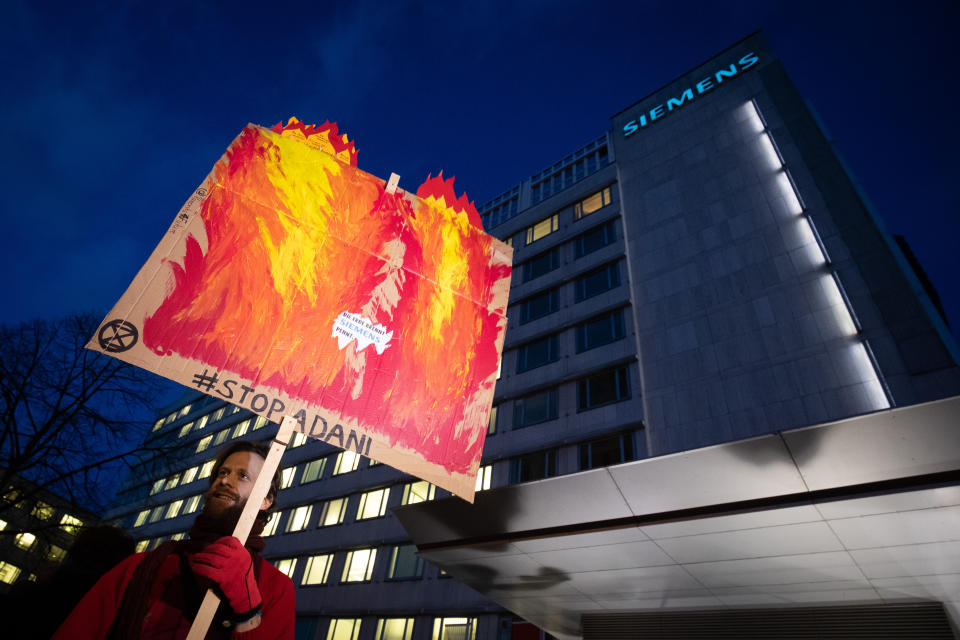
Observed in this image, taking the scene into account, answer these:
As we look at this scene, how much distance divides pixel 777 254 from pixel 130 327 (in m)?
21.8

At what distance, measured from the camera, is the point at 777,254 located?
19.9m

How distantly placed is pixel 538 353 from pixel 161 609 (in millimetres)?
24194

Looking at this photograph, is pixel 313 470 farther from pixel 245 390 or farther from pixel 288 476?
pixel 245 390

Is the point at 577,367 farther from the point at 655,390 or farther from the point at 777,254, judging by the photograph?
the point at 777,254

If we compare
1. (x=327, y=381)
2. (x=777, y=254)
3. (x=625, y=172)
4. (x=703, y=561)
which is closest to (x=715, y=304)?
(x=777, y=254)

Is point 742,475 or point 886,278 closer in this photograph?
point 742,475

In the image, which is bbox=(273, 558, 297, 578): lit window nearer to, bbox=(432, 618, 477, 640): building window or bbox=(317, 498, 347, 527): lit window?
bbox=(317, 498, 347, 527): lit window

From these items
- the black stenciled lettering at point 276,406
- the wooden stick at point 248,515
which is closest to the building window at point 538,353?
the black stenciled lettering at point 276,406

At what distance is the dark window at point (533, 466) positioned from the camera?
2220 centimetres

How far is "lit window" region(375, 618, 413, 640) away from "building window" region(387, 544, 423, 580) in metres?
1.73

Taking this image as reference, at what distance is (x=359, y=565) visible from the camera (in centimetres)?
2592

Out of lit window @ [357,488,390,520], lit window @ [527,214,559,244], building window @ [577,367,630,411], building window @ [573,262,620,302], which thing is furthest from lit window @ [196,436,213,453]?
building window @ [577,367,630,411]

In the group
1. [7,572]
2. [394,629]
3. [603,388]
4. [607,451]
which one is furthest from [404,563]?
[7,572]

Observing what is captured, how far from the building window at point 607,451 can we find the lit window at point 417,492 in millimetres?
8090
